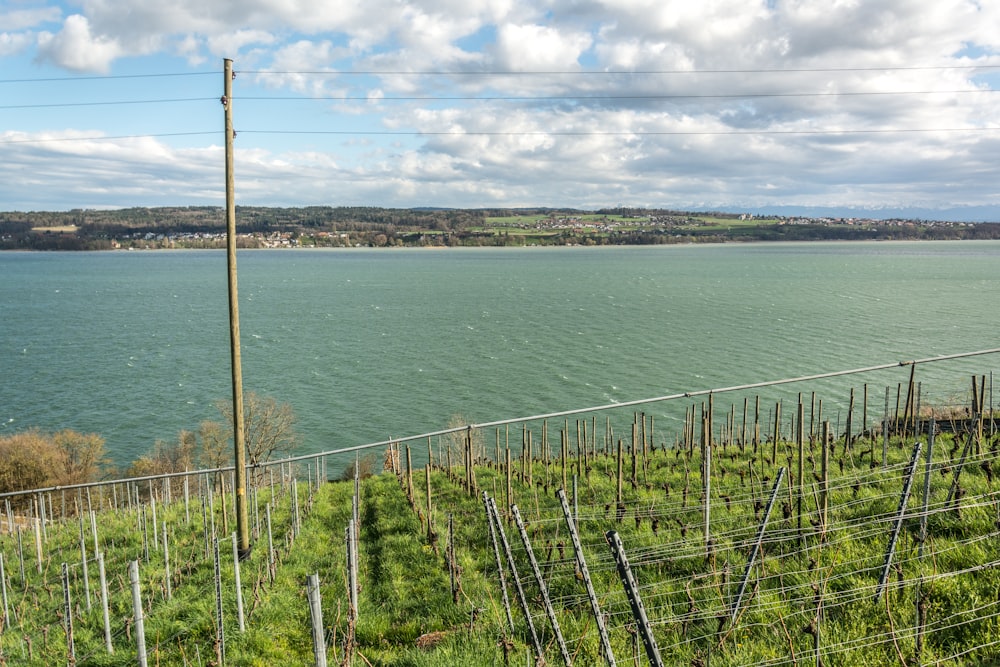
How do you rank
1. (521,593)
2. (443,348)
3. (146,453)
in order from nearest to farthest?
(521,593) → (146,453) → (443,348)

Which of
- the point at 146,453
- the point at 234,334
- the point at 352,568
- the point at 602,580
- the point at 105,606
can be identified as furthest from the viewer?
the point at 146,453

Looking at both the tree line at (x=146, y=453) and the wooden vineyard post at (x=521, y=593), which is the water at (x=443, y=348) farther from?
the wooden vineyard post at (x=521, y=593)

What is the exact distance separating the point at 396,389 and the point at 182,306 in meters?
68.1

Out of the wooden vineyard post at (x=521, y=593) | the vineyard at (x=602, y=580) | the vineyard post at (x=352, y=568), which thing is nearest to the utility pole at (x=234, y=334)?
the vineyard at (x=602, y=580)

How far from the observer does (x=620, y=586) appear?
26.9 ft

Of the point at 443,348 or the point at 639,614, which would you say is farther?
the point at 443,348

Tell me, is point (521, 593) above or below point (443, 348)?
above

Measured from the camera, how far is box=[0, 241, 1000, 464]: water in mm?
44812

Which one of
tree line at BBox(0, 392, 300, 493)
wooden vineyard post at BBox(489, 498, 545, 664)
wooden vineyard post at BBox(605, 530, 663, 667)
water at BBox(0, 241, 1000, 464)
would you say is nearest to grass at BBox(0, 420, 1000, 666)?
→ wooden vineyard post at BBox(489, 498, 545, 664)

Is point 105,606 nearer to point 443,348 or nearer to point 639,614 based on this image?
point 639,614

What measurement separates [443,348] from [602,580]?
5680cm

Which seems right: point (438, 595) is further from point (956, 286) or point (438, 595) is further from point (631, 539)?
point (956, 286)

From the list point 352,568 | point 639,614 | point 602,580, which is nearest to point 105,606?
point 352,568

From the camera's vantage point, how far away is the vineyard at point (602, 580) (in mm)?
6008
